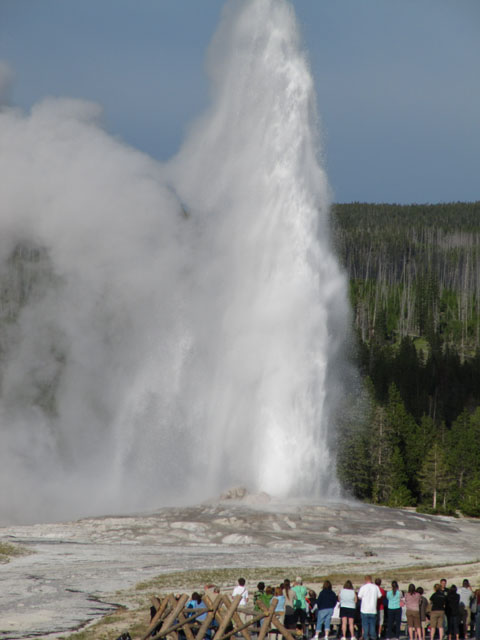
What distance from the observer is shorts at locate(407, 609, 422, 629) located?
1516 centimetres

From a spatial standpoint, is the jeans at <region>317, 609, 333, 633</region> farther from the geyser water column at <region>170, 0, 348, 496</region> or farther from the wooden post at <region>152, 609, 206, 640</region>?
the geyser water column at <region>170, 0, 348, 496</region>

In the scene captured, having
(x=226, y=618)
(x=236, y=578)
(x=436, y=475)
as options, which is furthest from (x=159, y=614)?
(x=436, y=475)

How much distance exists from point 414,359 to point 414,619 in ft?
261

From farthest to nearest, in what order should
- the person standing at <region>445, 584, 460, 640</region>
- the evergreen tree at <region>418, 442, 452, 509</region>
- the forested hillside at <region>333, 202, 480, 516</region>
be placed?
the forested hillside at <region>333, 202, 480, 516</region> < the evergreen tree at <region>418, 442, 452, 509</region> < the person standing at <region>445, 584, 460, 640</region>

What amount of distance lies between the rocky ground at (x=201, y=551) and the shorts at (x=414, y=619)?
20.3 ft

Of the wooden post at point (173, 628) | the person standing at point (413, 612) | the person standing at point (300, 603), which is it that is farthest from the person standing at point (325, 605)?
the wooden post at point (173, 628)

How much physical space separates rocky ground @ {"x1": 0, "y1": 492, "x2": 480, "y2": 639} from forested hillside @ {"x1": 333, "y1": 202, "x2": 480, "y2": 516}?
17.6m

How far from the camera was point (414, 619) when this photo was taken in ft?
49.9

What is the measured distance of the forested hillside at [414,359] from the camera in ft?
189

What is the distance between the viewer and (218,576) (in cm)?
2298

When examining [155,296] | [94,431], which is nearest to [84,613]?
[94,431]

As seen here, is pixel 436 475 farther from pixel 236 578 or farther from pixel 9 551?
pixel 236 578

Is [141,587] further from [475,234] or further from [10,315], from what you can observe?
[475,234]

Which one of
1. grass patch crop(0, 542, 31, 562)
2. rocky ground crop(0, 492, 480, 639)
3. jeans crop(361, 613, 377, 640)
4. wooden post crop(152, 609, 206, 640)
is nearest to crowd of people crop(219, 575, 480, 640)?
jeans crop(361, 613, 377, 640)
